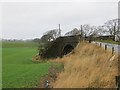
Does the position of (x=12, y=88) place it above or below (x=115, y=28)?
below

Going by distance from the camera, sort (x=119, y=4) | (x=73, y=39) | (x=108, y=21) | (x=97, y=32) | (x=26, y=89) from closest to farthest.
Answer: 1. (x=26, y=89)
2. (x=119, y=4)
3. (x=73, y=39)
4. (x=108, y=21)
5. (x=97, y=32)

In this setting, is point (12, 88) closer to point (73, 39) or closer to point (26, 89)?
point (26, 89)

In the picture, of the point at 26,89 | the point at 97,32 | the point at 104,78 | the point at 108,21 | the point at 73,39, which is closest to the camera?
the point at 104,78

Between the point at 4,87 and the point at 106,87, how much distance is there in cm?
757

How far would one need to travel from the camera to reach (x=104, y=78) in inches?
701

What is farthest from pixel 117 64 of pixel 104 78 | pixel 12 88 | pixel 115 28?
pixel 115 28

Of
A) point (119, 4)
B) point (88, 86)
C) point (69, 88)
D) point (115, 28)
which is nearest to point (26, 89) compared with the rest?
point (69, 88)

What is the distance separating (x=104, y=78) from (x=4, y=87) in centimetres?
701

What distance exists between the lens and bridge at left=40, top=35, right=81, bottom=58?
56.8 m

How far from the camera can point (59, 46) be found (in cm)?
5797

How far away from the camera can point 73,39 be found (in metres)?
57.0

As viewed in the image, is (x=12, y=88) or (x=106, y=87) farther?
(x=12, y=88)

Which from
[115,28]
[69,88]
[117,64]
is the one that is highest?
[115,28]

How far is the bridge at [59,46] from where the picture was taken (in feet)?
186
